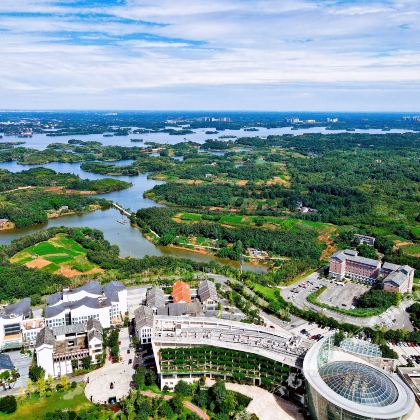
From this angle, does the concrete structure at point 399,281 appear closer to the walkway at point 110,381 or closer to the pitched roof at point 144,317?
the pitched roof at point 144,317

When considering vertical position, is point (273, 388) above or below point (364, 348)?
below

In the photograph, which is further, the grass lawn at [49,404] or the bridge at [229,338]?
the bridge at [229,338]

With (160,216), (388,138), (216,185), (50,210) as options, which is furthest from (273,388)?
(388,138)

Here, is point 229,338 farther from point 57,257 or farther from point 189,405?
point 57,257

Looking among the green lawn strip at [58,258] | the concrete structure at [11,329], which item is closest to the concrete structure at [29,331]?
the concrete structure at [11,329]

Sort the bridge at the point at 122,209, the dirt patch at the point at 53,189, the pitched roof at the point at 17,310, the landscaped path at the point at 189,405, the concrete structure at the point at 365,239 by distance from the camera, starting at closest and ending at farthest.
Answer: the landscaped path at the point at 189,405
the pitched roof at the point at 17,310
the concrete structure at the point at 365,239
the bridge at the point at 122,209
the dirt patch at the point at 53,189

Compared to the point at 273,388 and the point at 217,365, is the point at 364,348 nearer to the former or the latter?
the point at 273,388
